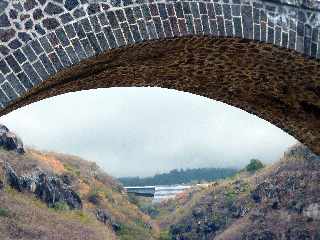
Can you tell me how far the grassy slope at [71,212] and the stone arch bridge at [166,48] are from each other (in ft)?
83.7

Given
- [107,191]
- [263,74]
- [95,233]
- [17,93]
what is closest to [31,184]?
[95,233]

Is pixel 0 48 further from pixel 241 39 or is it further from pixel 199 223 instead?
A: pixel 199 223

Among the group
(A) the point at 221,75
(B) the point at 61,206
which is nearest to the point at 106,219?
(B) the point at 61,206

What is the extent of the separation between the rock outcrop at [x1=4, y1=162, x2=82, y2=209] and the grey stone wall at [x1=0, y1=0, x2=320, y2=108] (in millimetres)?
31816

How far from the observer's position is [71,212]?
4341cm

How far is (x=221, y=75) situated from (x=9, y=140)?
34341mm

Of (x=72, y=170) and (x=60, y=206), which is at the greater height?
(x=72, y=170)

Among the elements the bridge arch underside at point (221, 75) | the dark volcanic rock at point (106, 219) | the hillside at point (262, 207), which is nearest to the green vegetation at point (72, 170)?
the dark volcanic rock at point (106, 219)

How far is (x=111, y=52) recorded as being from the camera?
8.95m

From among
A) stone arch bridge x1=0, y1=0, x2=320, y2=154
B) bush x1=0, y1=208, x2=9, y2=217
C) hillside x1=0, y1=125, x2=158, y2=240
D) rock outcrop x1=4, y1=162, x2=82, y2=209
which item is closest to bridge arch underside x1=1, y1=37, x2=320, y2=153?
stone arch bridge x1=0, y1=0, x2=320, y2=154

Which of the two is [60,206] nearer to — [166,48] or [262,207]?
[262,207]

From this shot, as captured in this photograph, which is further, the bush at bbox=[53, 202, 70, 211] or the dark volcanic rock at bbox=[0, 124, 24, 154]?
the dark volcanic rock at bbox=[0, 124, 24, 154]

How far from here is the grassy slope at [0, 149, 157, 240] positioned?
37916 millimetres

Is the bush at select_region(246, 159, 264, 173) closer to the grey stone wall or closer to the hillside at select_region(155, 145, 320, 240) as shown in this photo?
the hillside at select_region(155, 145, 320, 240)
